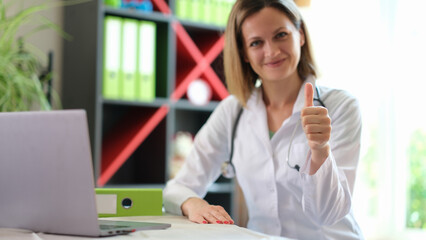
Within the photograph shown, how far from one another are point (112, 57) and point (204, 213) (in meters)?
1.59

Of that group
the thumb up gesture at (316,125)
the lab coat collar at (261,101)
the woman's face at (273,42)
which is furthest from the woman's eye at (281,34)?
the thumb up gesture at (316,125)

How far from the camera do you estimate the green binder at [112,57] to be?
2.77 metres

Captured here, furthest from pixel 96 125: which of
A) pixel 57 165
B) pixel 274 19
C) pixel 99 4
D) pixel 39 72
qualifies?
pixel 57 165

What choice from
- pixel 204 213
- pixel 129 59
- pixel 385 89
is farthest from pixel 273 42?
pixel 385 89

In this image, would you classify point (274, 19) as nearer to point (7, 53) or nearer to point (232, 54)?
point (232, 54)

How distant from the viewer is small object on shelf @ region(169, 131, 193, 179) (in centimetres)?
310

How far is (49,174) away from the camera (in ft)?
3.34

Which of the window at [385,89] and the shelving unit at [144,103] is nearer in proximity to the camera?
the shelving unit at [144,103]

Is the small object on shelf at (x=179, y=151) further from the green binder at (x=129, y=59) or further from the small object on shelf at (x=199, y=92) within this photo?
the green binder at (x=129, y=59)

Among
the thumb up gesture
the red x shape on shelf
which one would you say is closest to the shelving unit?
the red x shape on shelf

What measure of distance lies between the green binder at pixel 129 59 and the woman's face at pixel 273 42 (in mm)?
1160

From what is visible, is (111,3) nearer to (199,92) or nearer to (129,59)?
(129,59)

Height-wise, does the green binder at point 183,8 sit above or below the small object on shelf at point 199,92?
above

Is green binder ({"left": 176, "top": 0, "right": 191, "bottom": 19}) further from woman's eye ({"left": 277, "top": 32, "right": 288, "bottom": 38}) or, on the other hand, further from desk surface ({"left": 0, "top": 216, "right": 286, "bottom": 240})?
desk surface ({"left": 0, "top": 216, "right": 286, "bottom": 240})
